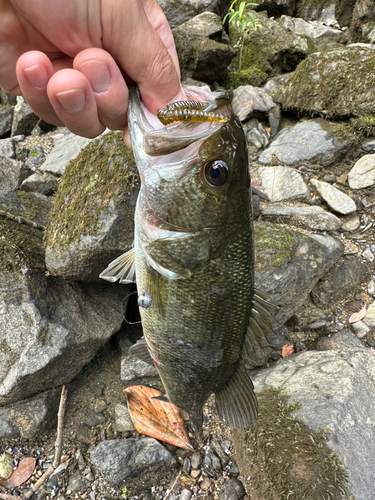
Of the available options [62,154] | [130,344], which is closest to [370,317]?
[130,344]

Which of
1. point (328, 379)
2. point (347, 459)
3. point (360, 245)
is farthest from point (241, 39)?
point (347, 459)

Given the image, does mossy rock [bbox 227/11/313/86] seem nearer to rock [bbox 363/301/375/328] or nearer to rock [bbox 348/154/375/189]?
rock [bbox 348/154/375/189]

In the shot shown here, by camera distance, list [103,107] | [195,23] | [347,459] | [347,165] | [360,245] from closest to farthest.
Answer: [103,107] < [347,459] < [360,245] < [347,165] < [195,23]

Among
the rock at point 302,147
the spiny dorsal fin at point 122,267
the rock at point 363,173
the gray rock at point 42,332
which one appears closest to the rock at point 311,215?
the rock at point 363,173

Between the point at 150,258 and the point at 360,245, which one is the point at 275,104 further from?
the point at 150,258

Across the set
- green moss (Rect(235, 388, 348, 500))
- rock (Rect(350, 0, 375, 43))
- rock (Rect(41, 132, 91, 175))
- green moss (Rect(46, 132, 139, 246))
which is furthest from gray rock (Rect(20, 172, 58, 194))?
rock (Rect(350, 0, 375, 43))

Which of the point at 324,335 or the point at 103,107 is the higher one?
the point at 103,107
